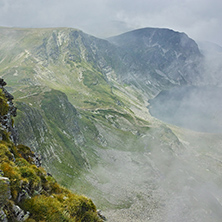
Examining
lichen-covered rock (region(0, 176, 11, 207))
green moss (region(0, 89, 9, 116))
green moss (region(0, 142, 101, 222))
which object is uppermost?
green moss (region(0, 89, 9, 116))

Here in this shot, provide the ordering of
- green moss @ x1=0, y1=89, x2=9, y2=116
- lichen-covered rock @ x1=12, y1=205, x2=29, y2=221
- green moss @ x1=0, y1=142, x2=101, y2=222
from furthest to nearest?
green moss @ x1=0, y1=89, x2=9, y2=116
green moss @ x1=0, y1=142, x2=101, y2=222
lichen-covered rock @ x1=12, y1=205, x2=29, y2=221

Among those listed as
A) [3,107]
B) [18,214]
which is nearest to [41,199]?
[18,214]

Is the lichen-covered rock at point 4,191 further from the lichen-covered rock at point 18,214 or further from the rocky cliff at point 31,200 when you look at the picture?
the lichen-covered rock at point 18,214

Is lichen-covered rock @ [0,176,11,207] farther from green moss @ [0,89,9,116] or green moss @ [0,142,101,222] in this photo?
green moss @ [0,89,9,116]

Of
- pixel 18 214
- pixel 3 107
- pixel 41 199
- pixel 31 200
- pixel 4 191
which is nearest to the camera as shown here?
pixel 4 191

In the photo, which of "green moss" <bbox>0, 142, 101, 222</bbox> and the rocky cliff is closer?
the rocky cliff

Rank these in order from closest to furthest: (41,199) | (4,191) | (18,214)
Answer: (4,191)
(18,214)
(41,199)

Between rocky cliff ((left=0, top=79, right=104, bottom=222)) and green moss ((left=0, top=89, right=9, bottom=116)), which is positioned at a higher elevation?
green moss ((left=0, top=89, right=9, bottom=116))

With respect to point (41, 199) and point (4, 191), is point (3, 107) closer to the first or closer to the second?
point (41, 199)

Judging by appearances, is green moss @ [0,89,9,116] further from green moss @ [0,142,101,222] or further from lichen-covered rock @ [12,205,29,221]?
lichen-covered rock @ [12,205,29,221]

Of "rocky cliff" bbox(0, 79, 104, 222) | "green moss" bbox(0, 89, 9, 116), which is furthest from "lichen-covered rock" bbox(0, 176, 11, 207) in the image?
"green moss" bbox(0, 89, 9, 116)

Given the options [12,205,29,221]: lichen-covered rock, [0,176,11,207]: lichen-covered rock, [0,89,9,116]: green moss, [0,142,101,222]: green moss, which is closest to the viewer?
[0,176,11,207]: lichen-covered rock

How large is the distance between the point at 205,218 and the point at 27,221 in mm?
88841

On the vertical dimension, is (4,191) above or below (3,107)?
below
